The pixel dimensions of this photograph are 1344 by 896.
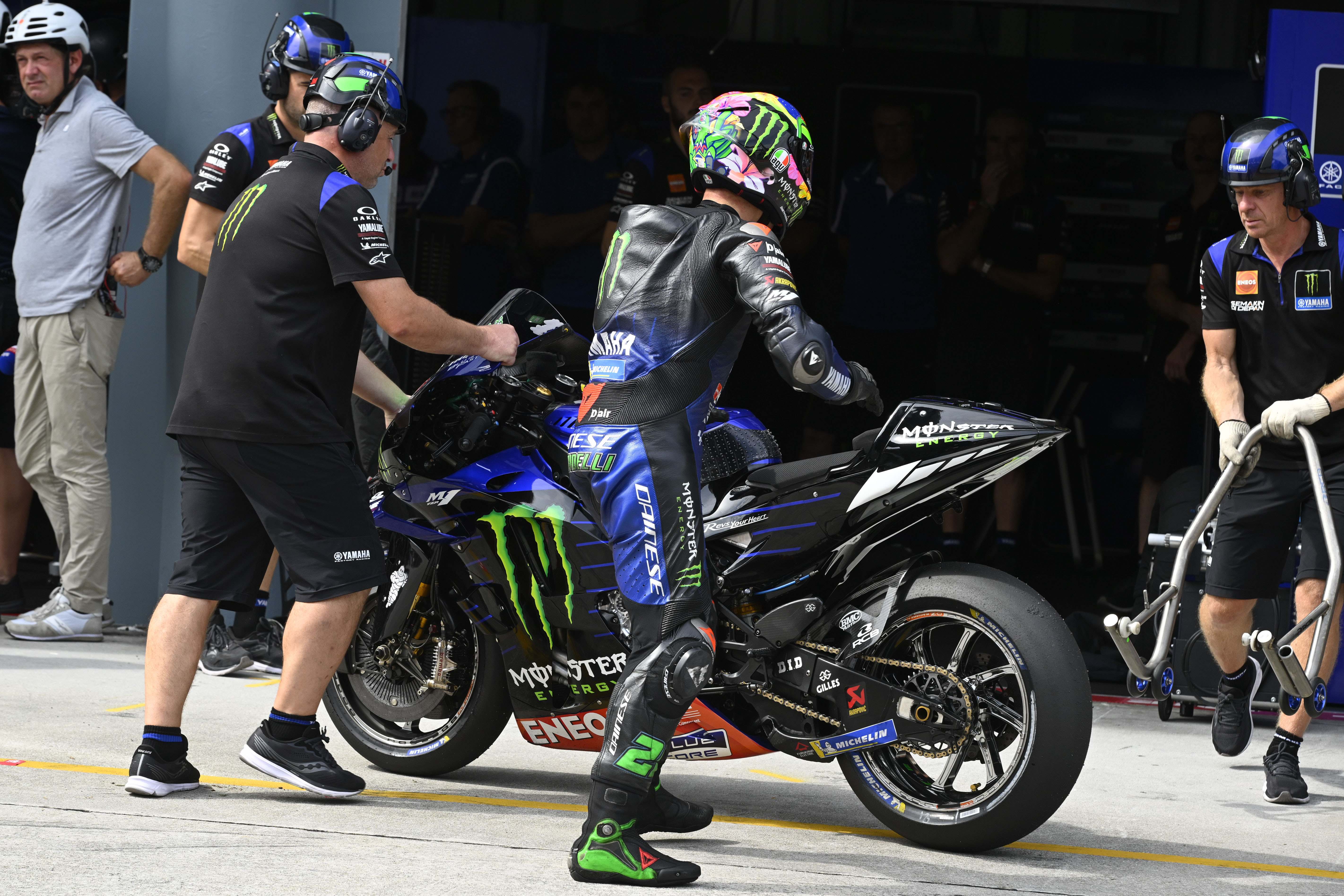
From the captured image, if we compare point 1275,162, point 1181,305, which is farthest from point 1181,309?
point 1275,162

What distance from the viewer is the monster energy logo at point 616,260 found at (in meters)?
3.82

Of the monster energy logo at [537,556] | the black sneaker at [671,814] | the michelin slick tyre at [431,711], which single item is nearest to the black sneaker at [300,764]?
the michelin slick tyre at [431,711]

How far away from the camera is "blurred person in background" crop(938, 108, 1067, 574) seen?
8625mm

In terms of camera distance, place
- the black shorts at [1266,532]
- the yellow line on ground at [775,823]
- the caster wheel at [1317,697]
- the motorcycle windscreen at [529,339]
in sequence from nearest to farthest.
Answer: the yellow line on ground at [775,823] < the motorcycle windscreen at [529,339] < the caster wheel at [1317,697] < the black shorts at [1266,532]

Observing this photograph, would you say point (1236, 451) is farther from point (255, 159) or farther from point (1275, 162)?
point (255, 159)

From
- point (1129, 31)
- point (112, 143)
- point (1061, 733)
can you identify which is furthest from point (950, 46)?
point (1061, 733)

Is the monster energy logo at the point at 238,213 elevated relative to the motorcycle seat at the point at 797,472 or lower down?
elevated

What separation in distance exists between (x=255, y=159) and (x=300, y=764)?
2.70m

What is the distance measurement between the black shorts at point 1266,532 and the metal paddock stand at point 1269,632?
0.80 feet

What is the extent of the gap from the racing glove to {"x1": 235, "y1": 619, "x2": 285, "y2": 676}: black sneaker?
131 inches

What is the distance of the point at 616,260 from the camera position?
3836mm

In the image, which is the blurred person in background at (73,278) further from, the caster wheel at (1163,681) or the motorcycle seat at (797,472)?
the caster wheel at (1163,681)

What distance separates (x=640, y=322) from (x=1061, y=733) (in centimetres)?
144

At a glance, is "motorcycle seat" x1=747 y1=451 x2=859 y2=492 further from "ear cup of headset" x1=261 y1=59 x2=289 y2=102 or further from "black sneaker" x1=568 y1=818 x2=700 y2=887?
"ear cup of headset" x1=261 y1=59 x2=289 y2=102
